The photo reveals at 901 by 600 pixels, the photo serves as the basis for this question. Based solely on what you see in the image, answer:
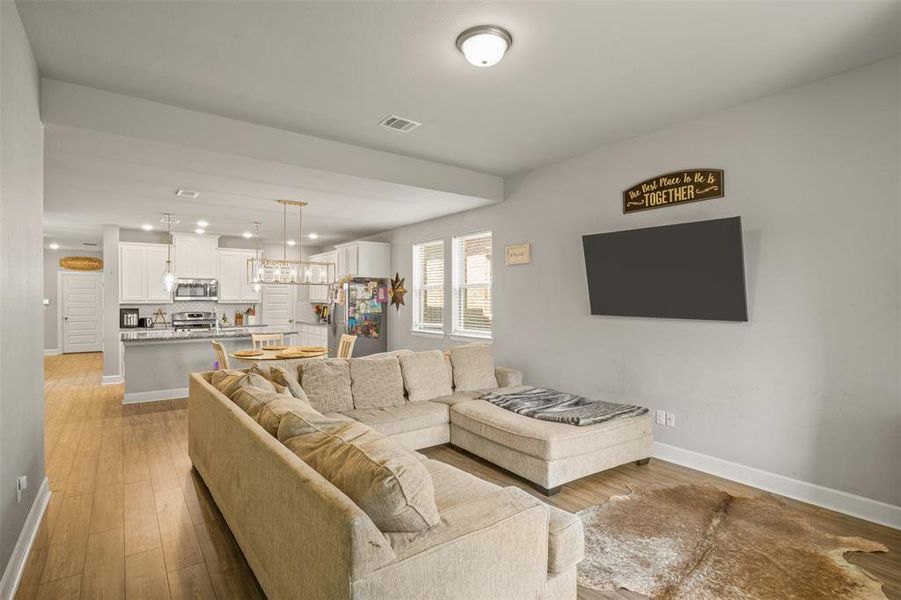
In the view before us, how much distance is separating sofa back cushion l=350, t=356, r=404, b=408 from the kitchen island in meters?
3.12

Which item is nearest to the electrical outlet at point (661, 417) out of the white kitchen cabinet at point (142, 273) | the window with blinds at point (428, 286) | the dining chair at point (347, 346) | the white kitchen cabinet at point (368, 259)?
the window with blinds at point (428, 286)

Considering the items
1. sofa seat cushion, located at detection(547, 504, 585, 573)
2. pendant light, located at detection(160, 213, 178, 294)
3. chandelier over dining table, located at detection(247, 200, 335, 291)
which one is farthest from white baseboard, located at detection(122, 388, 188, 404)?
sofa seat cushion, located at detection(547, 504, 585, 573)

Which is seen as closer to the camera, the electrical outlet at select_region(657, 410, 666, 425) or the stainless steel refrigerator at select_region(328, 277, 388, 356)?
the electrical outlet at select_region(657, 410, 666, 425)

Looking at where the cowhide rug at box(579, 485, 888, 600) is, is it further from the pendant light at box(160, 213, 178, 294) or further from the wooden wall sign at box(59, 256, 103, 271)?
the wooden wall sign at box(59, 256, 103, 271)

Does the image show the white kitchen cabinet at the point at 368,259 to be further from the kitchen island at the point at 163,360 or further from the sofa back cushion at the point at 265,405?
the sofa back cushion at the point at 265,405

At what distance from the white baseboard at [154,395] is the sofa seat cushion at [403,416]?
11.8 ft

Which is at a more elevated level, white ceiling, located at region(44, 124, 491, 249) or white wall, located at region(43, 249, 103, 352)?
white ceiling, located at region(44, 124, 491, 249)

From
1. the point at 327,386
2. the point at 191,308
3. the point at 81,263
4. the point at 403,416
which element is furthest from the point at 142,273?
the point at 403,416

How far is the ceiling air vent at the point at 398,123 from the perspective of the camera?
3701 mm

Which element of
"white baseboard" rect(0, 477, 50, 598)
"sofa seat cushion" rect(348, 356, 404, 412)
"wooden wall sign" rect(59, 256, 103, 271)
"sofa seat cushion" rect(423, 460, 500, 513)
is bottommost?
"white baseboard" rect(0, 477, 50, 598)

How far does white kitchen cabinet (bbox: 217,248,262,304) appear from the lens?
8547mm

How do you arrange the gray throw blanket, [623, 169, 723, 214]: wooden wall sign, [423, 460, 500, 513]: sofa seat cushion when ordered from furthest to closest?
[623, 169, 723, 214]: wooden wall sign → the gray throw blanket → [423, 460, 500, 513]: sofa seat cushion

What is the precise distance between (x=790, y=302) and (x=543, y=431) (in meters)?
1.92

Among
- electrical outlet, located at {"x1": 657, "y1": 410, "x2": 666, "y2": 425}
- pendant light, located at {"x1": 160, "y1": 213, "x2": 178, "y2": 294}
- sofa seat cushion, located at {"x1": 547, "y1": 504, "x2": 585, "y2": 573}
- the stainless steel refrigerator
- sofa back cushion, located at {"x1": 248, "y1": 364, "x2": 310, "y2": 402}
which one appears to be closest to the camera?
sofa seat cushion, located at {"x1": 547, "y1": 504, "x2": 585, "y2": 573}
